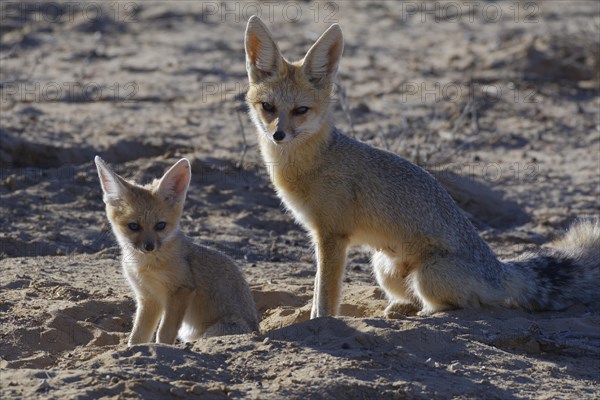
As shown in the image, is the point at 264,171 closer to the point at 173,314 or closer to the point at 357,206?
the point at 357,206

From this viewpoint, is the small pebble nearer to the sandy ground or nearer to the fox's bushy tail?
the sandy ground

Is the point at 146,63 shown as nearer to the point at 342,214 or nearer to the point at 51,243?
the point at 51,243

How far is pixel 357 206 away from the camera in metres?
7.11

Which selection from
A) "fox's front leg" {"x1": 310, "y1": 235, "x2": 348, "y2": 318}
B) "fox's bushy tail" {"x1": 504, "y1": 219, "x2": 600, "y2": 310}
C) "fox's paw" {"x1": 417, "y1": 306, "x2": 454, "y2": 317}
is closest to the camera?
"fox's front leg" {"x1": 310, "y1": 235, "x2": 348, "y2": 318}

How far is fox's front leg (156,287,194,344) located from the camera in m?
6.43

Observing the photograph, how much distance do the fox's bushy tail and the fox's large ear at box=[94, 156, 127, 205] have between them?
291 centimetres

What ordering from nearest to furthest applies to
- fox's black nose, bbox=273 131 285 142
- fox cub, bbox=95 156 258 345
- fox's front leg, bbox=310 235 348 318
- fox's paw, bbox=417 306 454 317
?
fox cub, bbox=95 156 258 345 → fox's black nose, bbox=273 131 285 142 → fox's front leg, bbox=310 235 348 318 → fox's paw, bbox=417 306 454 317

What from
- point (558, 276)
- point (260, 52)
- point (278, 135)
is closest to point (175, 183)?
point (278, 135)

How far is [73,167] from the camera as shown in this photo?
1041cm

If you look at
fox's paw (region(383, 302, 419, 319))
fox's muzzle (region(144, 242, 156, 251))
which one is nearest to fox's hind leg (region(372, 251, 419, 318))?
fox's paw (region(383, 302, 419, 319))

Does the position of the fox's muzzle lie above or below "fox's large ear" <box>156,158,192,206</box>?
below

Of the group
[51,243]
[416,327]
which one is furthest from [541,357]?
[51,243]

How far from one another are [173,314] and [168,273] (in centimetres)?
29

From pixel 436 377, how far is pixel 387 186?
1852 mm
